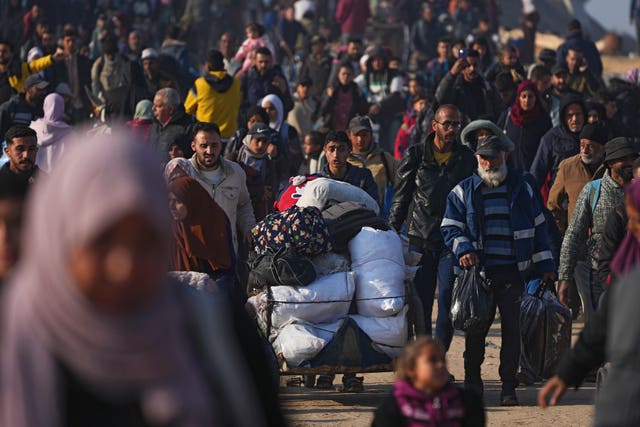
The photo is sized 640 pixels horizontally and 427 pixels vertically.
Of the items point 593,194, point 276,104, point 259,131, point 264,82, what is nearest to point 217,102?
point 276,104

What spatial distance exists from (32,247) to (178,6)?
2707 cm

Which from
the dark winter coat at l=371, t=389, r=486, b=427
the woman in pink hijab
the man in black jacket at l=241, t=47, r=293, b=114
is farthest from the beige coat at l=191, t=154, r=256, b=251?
the man in black jacket at l=241, t=47, r=293, b=114

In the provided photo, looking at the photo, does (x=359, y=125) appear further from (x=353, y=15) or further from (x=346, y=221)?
(x=353, y=15)

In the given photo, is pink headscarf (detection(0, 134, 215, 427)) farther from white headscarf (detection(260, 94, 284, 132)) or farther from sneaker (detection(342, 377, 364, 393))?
white headscarf (detection(260, 94, 284, 132))

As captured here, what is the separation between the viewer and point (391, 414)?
5.69m

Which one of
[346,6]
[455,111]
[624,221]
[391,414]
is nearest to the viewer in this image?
[391,414]

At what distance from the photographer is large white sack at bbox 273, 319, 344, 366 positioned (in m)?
9.04

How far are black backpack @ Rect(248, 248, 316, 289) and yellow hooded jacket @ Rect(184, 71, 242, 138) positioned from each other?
6.44 metres

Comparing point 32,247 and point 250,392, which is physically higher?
point 32,247

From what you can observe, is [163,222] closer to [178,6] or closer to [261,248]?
[261,248]

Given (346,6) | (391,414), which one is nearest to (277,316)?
(391,414)

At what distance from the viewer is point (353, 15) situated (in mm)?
28609

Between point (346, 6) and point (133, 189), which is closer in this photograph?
point (133, 189)

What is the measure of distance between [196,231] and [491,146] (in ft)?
6.45
